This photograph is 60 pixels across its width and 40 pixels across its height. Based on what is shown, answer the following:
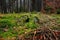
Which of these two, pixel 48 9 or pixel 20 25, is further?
pixel 48 9

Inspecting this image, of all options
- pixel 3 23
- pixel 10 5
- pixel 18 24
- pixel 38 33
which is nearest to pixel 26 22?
pixel 18 24

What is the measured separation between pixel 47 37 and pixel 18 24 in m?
0.91

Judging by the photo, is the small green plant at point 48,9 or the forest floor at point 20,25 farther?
the small green plant at point 48,9

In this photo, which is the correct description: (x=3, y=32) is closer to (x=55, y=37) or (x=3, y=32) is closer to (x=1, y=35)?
(x=1, y=35)

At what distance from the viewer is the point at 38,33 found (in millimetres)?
3459

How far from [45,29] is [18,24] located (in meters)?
0.78

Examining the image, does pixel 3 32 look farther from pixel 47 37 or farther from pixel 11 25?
pixel 47 37

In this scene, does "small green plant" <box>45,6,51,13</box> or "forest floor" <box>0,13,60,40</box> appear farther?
"small green plant" <box>45,6,51,13</box>

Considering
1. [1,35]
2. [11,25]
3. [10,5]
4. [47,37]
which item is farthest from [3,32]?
[10,5]

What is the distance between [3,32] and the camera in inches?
143

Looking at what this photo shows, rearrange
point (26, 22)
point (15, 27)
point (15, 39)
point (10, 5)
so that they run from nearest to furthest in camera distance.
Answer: point (15, 39) < point (15, 27) < point (26, 22) < point (10, 5)

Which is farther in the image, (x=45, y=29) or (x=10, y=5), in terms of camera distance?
(x=10, y=5)

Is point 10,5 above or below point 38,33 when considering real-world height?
above

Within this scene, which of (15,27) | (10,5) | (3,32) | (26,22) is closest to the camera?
(3,32)
